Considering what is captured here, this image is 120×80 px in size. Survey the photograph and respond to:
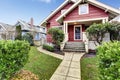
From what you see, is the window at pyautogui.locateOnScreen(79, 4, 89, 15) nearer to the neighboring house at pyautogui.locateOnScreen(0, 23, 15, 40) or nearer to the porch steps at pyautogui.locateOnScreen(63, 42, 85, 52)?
the porch steps at pyautogui.locateOnScreen(63, 42, 85, 52)

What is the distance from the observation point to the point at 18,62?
5250 mm

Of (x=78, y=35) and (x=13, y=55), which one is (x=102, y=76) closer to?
(x=13, y=55)

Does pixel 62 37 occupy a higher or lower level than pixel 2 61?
higher

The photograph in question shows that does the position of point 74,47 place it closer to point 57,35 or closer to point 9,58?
point 57,35

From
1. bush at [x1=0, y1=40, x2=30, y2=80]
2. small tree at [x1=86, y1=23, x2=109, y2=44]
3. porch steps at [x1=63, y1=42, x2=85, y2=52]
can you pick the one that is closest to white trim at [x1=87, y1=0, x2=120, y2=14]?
small tree at [x1=86, y1=23, x2=109, y2=44]

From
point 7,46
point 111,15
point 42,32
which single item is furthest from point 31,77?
point 42,32

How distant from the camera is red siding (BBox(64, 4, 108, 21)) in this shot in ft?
46.4

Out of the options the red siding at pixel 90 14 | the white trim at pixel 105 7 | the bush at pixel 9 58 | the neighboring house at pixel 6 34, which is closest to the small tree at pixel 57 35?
the red siding at pixel 90 14

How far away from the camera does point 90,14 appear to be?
14.7 meters

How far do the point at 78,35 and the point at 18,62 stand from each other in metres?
13.0

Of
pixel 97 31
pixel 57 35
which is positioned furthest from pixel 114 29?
pixel 57 35

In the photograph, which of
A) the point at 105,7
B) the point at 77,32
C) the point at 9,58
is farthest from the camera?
the point at 77,32

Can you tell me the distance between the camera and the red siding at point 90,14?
14152 millimetres

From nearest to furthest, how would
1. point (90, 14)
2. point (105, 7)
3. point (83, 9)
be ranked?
point (105, 7) → point (90, 14) → point (83, 9)
